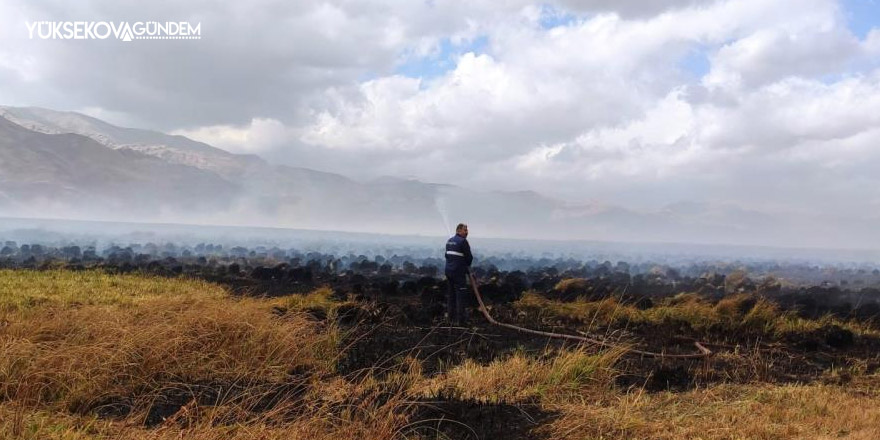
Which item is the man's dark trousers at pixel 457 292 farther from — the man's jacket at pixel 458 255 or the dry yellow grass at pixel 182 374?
the dry yellow grass at pixel 182 374

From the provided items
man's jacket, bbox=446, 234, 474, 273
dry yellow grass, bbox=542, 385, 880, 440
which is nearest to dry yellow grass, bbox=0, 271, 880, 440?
dry yellow grass, bbox=542, 385, 880, 440

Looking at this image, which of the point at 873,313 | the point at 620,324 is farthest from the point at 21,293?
the point at 873,313

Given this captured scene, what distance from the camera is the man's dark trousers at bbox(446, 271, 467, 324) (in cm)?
→ 1100

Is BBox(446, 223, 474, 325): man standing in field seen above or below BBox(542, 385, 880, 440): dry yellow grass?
above

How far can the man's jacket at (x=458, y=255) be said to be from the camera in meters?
10.9

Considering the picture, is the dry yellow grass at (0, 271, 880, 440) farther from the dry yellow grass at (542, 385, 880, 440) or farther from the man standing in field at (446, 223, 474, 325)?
the man standing in field at (446, 223, 474, 325)

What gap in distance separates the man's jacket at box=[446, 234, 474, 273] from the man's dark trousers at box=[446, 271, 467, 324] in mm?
86

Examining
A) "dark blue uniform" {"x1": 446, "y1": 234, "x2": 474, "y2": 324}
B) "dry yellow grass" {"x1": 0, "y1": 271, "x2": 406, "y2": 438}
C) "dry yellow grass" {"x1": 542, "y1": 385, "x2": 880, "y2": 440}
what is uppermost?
"dark blue uniform" {"x1": 446, "y1": 234, "x2": 474, "y2": 324}

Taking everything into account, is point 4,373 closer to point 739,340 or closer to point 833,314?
point 739,340

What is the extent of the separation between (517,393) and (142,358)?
3626 millimetres

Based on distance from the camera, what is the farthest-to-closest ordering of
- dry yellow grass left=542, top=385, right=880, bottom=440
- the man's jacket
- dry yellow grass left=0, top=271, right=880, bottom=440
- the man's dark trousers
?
the man's dark trousers
the man's jacket
dry yellow grass left=542, top=385, right=880, bottom=440
dry yellow grass left=0, top=271, right=880, bottom=440

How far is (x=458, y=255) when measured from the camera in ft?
35.6

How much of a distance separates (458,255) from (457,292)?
0.75m

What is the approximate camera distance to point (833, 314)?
16031 mm
